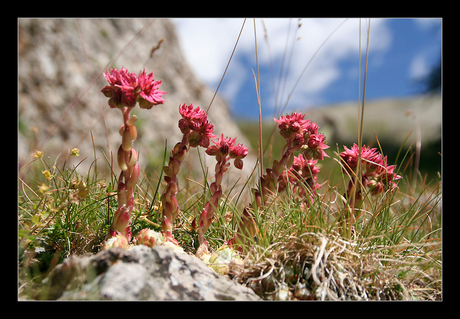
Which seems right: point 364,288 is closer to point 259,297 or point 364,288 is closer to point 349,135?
point 259,297

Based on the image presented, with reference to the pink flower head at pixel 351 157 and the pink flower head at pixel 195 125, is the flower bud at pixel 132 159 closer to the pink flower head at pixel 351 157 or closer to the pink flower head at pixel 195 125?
the pink flower head at pixel 195 125

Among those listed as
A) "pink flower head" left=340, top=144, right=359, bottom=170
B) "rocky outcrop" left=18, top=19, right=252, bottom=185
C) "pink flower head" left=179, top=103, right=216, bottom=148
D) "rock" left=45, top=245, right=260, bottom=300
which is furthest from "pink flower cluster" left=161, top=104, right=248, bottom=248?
"rocky outcrop" left=18, top=19, right=252, bottom=185

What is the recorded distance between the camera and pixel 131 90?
1159 mm

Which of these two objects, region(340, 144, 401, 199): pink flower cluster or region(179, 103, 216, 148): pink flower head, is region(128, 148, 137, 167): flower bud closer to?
region(179, 103, 216, 148): pink flower head

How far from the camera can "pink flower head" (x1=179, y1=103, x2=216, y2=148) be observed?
132 cm

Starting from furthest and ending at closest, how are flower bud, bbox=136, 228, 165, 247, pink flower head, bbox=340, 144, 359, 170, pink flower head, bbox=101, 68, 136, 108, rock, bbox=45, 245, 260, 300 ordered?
pink flower head, bbox=340, 144, 359, 170 → flower bud, bbox=136, 228, 165, 247 → pink flower head, bbox=101, 68, 136, 108 → rock, bbox=45, 245, 260, 300

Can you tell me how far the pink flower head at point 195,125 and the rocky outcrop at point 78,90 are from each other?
346 centimetres

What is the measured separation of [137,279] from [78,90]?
5453 mm

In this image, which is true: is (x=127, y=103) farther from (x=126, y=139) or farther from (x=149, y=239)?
(x=149, y=239)

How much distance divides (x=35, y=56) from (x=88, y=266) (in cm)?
559

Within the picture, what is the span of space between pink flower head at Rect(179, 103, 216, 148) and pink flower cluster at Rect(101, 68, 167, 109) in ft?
0.56

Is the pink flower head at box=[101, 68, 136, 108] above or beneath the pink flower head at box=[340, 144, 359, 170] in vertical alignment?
above

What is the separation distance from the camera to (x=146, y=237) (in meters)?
1.25
